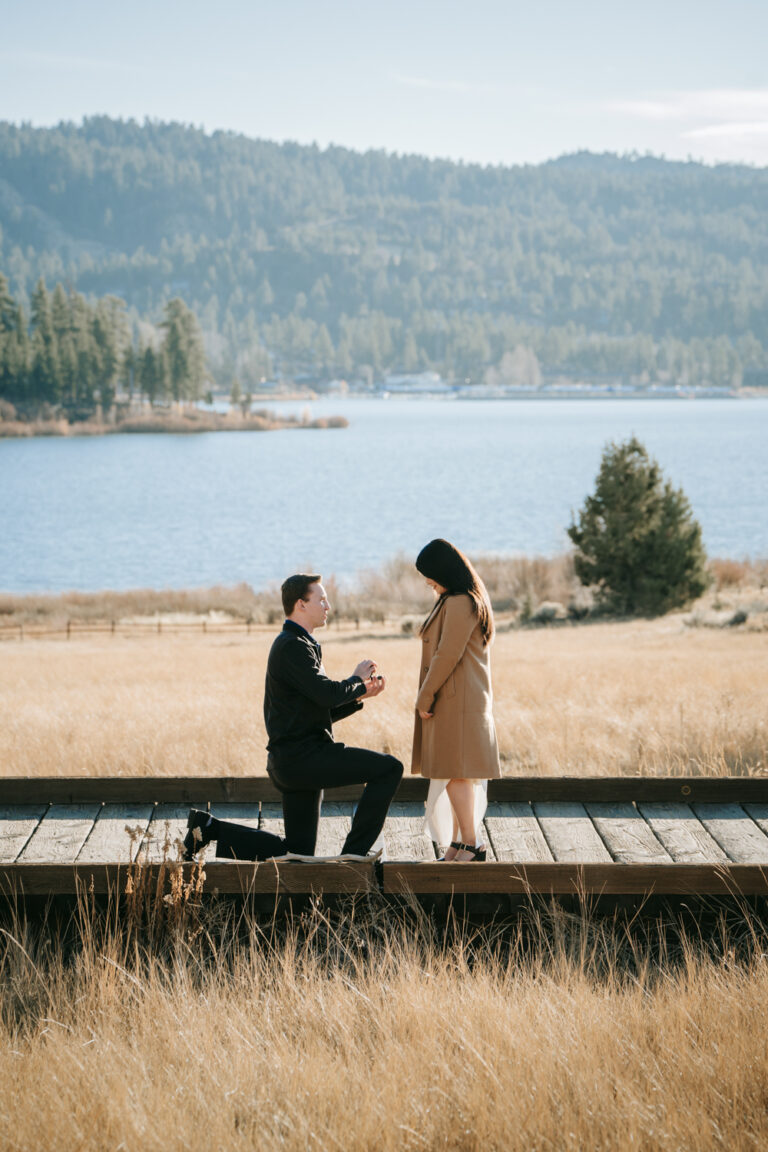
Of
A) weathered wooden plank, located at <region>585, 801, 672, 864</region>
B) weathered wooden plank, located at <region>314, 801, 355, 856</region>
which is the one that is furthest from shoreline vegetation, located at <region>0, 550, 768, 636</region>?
weathered wooden plank, located at <region>585, 801, 672, 864</region>

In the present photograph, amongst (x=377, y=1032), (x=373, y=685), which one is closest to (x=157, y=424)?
(x=373, y=685)

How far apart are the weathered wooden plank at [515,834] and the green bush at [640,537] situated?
27377mm

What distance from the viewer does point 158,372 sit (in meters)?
138

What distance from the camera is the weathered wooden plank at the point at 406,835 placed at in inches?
251

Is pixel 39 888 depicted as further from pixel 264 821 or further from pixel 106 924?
pixel 264 821

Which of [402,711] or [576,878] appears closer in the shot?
[576,878]

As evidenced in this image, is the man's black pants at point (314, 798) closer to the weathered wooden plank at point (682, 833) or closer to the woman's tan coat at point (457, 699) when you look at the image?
the woman's tan coat at point (457, 699)

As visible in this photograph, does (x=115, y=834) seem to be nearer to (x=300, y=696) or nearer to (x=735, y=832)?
(x=300, y=696)

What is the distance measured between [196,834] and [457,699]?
4.94ft

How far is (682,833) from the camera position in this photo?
6.59 m

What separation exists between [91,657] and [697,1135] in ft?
71.4

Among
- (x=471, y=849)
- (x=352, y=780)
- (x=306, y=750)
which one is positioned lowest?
(x=471, y=849)

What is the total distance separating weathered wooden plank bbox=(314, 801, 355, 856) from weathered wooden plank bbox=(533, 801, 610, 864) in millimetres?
1167

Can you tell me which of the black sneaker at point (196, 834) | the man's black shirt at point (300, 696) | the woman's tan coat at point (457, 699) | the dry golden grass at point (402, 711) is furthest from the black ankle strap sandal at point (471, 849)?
the dry golden grass at point (402, 711)
